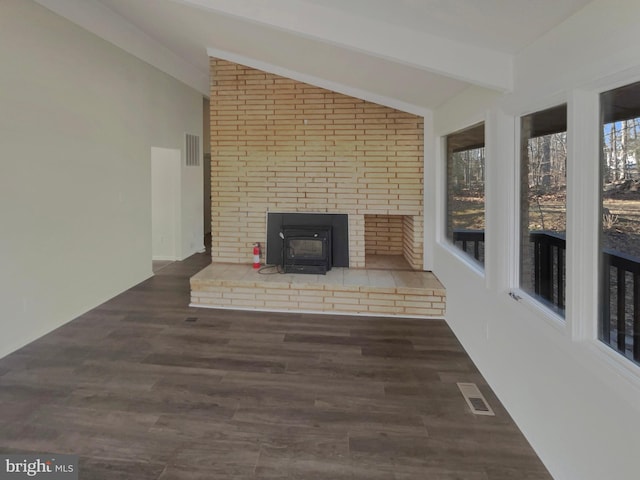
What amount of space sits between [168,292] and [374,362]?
296 centimetres

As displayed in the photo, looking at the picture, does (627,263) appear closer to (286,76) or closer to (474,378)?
(474,378)

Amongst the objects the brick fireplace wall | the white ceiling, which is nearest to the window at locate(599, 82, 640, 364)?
the white ceiling

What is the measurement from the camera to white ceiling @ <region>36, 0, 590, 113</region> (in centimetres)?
208

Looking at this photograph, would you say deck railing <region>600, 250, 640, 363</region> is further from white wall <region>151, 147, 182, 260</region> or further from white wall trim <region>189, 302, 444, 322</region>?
white wall <region>151, 147, 182, 260</region>

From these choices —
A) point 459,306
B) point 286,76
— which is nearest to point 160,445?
point 459,306

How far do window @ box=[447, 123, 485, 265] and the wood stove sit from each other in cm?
141

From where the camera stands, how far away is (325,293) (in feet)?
14.1

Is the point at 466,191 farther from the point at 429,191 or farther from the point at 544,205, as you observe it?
the point at 544,205

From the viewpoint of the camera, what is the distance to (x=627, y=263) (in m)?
1.70

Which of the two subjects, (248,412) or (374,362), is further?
(374,362)

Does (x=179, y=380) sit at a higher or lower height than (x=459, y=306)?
lower

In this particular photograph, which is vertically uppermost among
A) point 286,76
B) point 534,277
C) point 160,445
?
point 286,76

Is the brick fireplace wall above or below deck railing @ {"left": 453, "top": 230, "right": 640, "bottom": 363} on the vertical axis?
above

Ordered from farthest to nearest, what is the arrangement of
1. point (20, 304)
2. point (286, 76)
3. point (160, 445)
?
point (286, 76) → point (20, 304) → point (160, 445)
